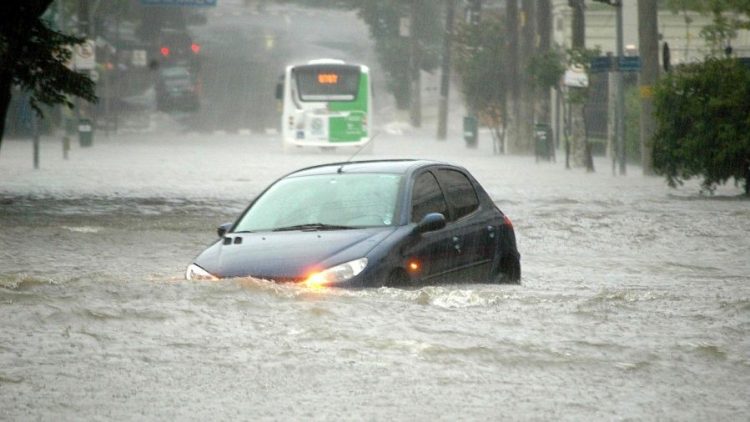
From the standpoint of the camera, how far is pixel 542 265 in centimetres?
1997

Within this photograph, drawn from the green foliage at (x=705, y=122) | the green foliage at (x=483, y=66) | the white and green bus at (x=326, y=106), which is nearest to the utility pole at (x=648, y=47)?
the green foliage at (x=705, y=122)

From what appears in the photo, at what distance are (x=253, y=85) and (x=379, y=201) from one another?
81.9 metres

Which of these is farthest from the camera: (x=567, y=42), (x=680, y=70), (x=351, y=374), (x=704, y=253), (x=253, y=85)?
(x=253, y=85)

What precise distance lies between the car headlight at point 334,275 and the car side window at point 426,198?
3.82 feet

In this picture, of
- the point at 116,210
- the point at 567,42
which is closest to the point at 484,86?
the point at 567,42

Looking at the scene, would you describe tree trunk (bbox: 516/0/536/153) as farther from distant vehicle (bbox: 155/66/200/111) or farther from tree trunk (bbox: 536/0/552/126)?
distant vehicle (bbox: 155/66/200/111)

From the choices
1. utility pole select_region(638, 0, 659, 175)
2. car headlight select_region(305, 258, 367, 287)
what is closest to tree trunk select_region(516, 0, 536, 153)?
utility pole select_region(638, 0, 659, 175)

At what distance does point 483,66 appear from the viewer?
65.4 metres

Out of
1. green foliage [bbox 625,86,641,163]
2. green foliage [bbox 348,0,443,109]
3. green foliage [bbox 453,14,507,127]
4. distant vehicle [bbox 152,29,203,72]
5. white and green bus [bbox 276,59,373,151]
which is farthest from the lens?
green foliage [bbox 348,0,443,109]

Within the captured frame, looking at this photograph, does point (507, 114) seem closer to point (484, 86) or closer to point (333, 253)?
point (484, 86)

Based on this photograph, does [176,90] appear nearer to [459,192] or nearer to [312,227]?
[459,192]

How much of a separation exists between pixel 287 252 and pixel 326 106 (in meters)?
46.7

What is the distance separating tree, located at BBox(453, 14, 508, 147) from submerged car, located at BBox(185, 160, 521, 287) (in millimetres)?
48201

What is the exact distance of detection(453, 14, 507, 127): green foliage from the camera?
212ft
